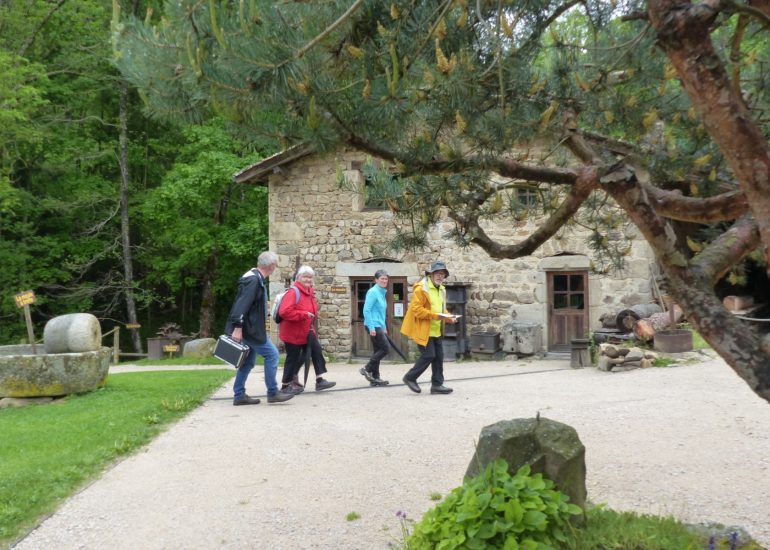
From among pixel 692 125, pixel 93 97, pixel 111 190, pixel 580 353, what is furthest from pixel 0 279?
pixel 692 125

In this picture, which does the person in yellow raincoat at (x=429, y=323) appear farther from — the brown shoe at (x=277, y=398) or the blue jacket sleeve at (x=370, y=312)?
the brown shoe at (x=277, y=398)

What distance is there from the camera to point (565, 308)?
42.7 feet

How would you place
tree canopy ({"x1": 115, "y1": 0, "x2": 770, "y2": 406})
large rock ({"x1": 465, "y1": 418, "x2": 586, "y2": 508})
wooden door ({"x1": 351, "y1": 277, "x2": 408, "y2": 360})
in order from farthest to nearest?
wooden door ({"x1": 351, "y1": 277, "x2": 408, "y2": 360}) → large rock ({"x1": 465, "y1": 418, "x2": 586, "y2": 508}) → tree canopy ({"x1": 115, "y1": 0, "x2": 770, "y2": 406})

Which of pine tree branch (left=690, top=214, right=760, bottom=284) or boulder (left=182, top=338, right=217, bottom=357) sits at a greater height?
pine tree branch (left=690, top=214, right=760, bottom=284)

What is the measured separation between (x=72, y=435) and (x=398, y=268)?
895 cm

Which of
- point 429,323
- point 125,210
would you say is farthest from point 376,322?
point 125,210

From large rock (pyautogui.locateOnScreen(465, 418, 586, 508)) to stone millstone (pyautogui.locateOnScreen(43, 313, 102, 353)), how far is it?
21.5ft

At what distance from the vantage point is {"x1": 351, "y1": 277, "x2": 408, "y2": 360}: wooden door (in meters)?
14.2

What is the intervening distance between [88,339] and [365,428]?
4327mm

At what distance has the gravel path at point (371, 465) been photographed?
12.3 ft

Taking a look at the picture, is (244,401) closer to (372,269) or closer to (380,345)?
(380,345)

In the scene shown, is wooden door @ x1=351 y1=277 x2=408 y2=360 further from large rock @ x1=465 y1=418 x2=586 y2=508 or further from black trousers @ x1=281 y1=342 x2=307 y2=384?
large rock @ x1=465 y1=418 x2=586 y2=508

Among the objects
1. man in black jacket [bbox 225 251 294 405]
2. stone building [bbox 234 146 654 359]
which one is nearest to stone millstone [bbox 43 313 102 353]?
man in black jacket [bbox 225 251 294 405]

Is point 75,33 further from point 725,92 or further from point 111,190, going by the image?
point 725,92
